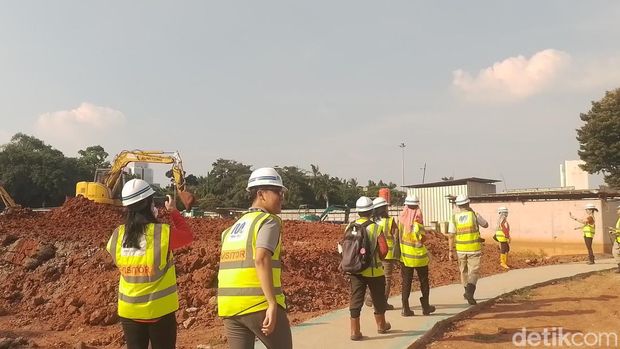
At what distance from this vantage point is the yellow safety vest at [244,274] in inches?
134

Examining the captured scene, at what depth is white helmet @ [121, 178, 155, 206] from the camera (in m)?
3.89

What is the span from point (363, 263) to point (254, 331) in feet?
9.33

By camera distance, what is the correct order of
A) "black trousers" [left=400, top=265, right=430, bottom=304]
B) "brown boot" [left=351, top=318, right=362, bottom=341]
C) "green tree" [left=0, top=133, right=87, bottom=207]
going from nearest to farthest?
"brown boot" [left=351, top=318, right=362, bottom=341]
"black trousers" [left=400, top=265, right=430, bottom=304]
"green tree" [left=0, top=133, right=87, bottom=207]

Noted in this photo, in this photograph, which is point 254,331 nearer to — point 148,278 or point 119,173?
point 148,278

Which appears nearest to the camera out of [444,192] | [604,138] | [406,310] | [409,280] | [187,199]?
[187,199]

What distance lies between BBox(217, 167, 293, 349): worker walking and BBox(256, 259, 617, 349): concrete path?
282 cm

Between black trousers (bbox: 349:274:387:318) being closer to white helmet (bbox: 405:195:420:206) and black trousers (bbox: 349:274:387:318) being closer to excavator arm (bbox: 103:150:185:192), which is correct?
white helmet (bbox: 405:195:420:206)

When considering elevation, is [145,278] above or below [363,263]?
above

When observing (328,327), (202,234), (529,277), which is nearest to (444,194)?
(202,234)

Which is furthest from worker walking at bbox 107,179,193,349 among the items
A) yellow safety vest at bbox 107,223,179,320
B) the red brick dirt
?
the red brick dirt

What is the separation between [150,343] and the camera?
3932 millimetres

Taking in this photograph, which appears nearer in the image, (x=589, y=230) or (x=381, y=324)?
(x=381, y=324)

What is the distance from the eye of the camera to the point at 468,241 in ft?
27.0

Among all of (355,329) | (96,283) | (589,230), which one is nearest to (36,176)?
(96,283)
